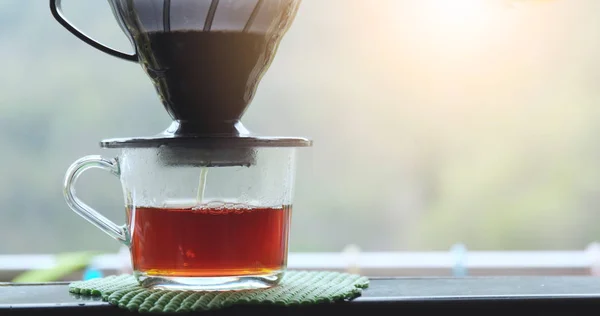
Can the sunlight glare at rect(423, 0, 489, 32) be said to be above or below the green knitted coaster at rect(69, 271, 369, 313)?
above

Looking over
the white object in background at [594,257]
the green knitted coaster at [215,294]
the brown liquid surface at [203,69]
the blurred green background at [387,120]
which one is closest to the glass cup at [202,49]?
the brown liquid surface at [203,69]

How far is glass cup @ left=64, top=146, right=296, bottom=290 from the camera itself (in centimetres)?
69

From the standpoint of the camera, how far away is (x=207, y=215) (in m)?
0.69

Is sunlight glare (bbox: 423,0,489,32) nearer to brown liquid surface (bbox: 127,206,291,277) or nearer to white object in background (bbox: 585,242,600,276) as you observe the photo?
A: white object in background (bbox: 585,242,600,276)

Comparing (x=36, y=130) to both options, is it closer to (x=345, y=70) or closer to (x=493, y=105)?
(x=345, y=70)

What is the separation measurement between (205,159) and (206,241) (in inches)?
3.0

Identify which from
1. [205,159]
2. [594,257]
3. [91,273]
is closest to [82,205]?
[205,159]

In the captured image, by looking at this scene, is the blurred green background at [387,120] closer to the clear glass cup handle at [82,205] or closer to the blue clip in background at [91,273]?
the blue clip in background at [91,273]

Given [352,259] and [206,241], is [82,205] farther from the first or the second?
[352,259]

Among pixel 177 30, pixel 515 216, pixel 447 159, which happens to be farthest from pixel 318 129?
pixel 177 30

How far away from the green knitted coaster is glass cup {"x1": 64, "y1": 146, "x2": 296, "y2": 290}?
2 cm

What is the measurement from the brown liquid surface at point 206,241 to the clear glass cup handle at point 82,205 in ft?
0.12

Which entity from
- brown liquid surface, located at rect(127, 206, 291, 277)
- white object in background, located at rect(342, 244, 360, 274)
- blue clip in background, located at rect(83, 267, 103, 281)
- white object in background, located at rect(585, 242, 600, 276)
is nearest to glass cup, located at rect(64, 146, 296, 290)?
brown liquid surface, located at rect(127, 206, 291, 277)

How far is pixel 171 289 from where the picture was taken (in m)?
0.72
